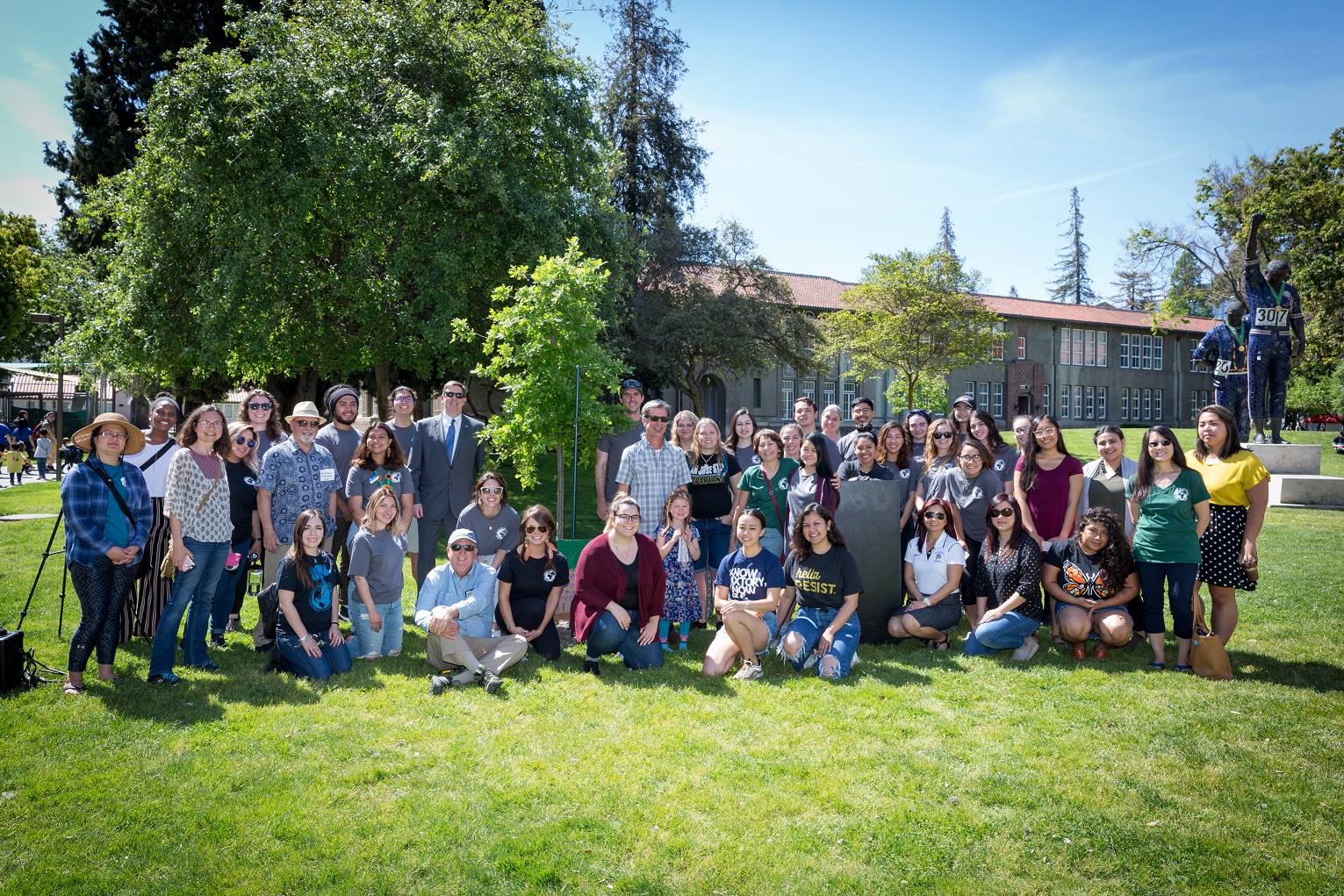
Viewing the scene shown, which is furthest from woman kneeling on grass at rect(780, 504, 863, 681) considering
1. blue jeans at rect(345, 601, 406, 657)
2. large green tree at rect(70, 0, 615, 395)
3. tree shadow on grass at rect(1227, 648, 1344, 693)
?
large green tree at rect(70, 0, 615, 395)

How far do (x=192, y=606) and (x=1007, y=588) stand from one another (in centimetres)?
619

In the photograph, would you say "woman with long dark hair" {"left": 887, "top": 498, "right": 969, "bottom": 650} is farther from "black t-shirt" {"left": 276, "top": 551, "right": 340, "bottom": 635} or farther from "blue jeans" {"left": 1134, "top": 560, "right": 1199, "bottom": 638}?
"black t-shirt" {"left": 276, "top": 551, "right": 340, "bottom": 635}

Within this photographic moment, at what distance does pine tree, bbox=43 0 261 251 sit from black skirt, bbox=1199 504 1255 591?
24.4 m

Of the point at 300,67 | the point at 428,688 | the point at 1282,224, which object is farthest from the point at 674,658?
the point at 1282,224

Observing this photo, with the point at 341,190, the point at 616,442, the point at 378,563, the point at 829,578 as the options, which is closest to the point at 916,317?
the point at 341,190

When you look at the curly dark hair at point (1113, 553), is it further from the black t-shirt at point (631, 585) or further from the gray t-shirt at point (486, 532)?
the gray t-shirt at point (486, 532)

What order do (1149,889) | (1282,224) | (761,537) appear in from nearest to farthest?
(1149,889) → (761,537) → (1282,224)

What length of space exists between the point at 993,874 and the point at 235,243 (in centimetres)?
1610

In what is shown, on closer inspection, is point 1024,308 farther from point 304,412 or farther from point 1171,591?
point 304,412

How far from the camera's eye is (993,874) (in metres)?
3.39

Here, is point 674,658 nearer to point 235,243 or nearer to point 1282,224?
point 235,243

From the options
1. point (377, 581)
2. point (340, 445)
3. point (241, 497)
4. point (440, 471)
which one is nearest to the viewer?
point (377, 581)

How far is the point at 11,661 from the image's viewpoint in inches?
213

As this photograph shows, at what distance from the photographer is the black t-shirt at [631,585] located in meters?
6.39
